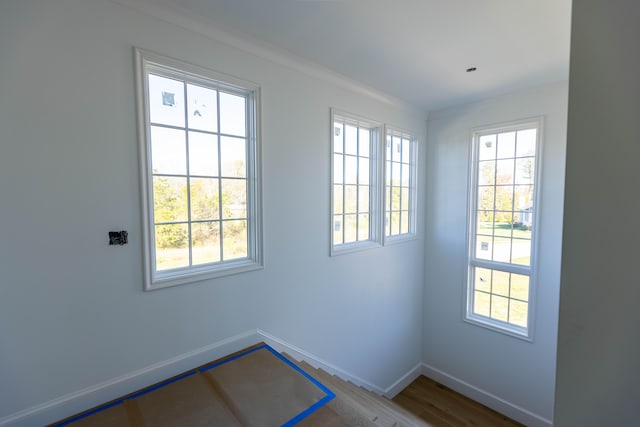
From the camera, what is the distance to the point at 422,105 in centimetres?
376

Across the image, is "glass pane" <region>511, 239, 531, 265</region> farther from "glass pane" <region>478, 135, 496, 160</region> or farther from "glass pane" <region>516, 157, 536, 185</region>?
"glass pane" <region>478, 135, 496, 160</region>

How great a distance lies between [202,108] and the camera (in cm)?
200

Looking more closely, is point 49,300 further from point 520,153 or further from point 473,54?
point 520,153

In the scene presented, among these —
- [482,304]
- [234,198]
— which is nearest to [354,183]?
[234,198]

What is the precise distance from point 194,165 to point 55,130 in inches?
28.8

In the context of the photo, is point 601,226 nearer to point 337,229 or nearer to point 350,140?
point 337,229

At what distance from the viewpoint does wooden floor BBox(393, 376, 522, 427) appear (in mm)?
3275

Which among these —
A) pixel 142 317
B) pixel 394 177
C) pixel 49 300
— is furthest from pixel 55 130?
pixel 394 177

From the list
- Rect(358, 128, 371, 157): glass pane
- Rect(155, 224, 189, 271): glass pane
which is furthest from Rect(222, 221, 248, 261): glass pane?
Rect(358, 128, 371, 157): glass pane

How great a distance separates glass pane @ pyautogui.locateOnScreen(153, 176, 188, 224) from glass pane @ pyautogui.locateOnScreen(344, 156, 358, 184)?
170 cm

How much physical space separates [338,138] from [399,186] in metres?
1.30

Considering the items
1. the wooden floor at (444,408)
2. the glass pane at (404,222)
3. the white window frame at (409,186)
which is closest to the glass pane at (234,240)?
the white window frame at (409,186)

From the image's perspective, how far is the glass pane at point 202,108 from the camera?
6.39 ft

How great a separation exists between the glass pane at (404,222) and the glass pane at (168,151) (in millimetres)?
2914
